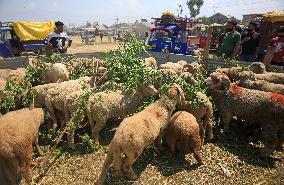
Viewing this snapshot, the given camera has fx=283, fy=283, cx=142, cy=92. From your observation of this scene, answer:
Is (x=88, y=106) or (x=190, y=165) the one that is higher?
(x=88, y=106)

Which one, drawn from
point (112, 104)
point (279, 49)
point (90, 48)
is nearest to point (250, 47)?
point (279, 49)

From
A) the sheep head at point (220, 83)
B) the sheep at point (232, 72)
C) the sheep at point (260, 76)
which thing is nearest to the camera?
the sheep head at point (220, 83)

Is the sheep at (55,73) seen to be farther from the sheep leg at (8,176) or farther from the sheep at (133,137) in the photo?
the sheep leg at (8,176)

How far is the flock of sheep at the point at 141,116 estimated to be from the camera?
5625 millimetres

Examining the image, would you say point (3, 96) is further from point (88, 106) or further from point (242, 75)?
point (242, 75)

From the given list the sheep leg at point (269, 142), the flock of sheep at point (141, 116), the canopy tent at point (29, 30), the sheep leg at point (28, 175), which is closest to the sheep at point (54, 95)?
the flock of sheep at point (141, 116)

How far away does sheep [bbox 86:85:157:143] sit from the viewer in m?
7.11

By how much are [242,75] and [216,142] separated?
103 inches

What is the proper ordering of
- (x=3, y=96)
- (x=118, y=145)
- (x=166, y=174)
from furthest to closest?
(x=3, y=96), (x=166, y=174), (x=118, y=145)

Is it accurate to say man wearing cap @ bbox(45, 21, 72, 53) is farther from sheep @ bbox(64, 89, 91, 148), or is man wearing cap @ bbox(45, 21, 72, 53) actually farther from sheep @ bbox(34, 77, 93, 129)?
sheep @ bbox(64, 89, 91, 148)

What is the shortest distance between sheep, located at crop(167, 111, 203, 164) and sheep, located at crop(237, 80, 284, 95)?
9.30 ft

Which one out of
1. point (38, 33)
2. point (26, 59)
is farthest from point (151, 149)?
point (38, 33)

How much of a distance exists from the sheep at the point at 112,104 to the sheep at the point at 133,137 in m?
1.14

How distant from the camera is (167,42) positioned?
53.7 feet
